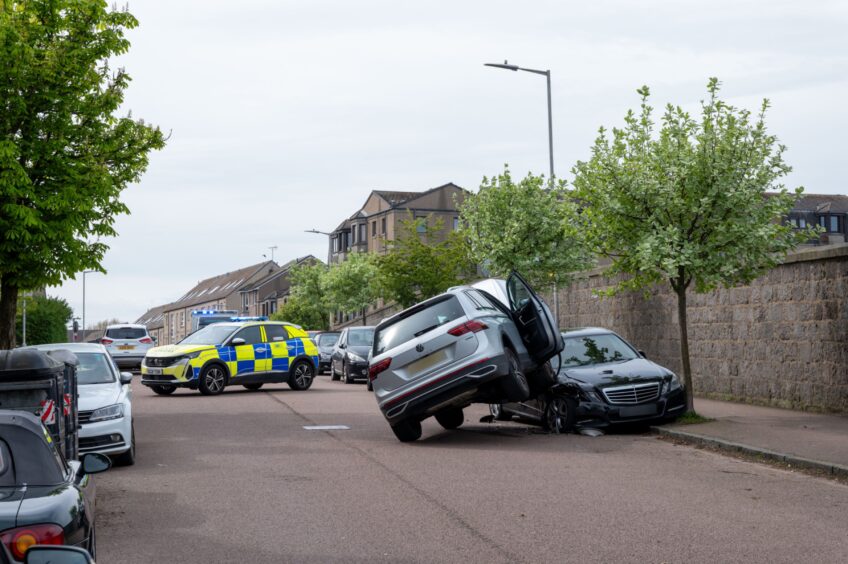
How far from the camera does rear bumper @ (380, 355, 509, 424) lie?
43.1ft

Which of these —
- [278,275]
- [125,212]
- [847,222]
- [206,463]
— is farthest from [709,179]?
[278,275]

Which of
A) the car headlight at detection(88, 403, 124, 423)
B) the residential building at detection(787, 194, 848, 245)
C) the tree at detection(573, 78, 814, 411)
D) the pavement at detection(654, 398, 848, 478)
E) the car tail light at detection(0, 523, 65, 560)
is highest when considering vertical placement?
the residential building at detection(787, 194, 848, 245)

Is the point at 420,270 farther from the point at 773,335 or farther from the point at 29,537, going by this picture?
the point at 29,537

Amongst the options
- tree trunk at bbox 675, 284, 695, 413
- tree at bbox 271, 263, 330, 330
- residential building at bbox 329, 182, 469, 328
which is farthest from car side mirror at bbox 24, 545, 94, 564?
residential building at bbox 329, 182, 469, 328

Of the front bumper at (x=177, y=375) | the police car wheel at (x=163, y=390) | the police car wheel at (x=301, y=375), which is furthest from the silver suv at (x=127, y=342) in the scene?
the front bumper at (x=177, y=375)

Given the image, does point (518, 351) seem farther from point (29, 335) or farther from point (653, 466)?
point (29, 335)

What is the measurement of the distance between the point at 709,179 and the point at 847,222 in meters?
69.5

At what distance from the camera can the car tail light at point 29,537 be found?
13.0 feet

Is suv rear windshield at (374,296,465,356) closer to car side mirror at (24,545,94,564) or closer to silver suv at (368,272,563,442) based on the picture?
silver suv at (368,272,563,442)

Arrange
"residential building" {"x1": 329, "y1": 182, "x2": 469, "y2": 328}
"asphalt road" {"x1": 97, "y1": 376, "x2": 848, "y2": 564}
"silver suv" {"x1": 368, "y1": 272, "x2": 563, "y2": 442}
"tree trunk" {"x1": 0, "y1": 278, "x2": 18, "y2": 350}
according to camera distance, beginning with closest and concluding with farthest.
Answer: "asphalt road" {"x1": 97, "y1": 376, "x2": 848, "y2": 564} < "silver suv" {"x1": 368, "y1": 272, "x2": 563, "y2": 442} < "tree trunk" {"x1": 0, "y1": 278, "x2": 18, "y2": 350} < "residential building" {"x1": 329, "y1": 182, "x2": 469, "y2": 328}

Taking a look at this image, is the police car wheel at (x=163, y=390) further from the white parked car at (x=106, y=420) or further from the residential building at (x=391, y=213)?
the residential building at (x=391, y=213)

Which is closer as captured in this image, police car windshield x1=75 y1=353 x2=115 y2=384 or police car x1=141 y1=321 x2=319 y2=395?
police car windshield x1=75 y1=353 x2=115 y2=384

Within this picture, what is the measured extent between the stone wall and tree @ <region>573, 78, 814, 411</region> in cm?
166

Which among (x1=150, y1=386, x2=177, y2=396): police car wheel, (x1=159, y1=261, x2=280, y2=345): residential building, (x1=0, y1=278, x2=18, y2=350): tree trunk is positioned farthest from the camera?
(x1=159, y1=261, x2=280, y2=345): residential building
